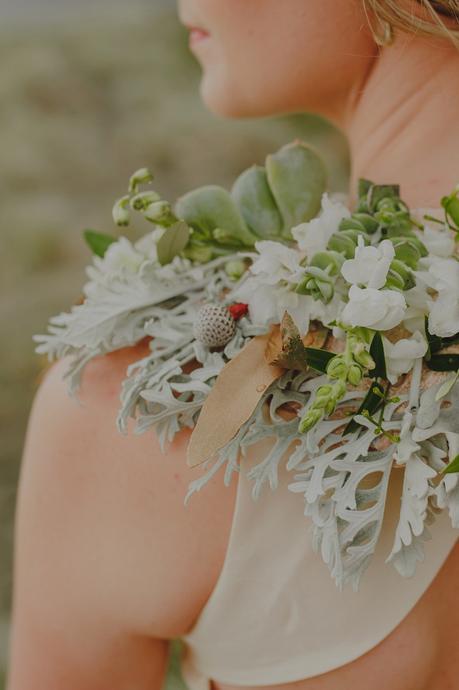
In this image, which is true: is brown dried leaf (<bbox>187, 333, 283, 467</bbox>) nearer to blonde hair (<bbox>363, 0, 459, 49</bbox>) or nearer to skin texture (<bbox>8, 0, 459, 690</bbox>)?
skin texture (<bbox>8, 0, 459, 690</bbox>)

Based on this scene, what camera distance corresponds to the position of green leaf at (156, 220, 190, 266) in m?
0.99

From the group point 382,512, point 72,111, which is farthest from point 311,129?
point 382,512

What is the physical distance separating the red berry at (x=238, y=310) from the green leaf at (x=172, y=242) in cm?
11

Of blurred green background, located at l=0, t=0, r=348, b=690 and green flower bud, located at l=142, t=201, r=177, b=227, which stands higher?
green flower bud, located at l=142, t=201, r=177, b=227

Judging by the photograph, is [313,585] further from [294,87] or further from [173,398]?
[294,87]

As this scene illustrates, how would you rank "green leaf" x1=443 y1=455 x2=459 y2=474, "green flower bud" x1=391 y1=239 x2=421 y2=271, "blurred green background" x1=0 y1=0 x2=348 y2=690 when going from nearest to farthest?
"green leaf" x1=443 y1=455 x2=459 y2=474 → "green flower bud" x1=391 y1=239 x2=421 y2=271 → "blurred green background" x1=0 y1=0 x2=348 y2=690

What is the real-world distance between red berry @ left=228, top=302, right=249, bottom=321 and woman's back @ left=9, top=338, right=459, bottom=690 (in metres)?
0.13

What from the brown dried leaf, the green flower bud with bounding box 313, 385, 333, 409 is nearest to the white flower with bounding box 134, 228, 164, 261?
the brown dried leaf

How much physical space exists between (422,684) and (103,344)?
0.49 metres

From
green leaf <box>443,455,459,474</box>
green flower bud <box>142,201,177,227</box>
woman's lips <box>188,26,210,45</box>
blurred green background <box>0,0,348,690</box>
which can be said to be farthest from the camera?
blurred green background <box>0,0,348,690</box>

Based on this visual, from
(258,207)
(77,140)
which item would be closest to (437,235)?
(258,207)

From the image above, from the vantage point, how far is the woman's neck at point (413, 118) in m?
1.02

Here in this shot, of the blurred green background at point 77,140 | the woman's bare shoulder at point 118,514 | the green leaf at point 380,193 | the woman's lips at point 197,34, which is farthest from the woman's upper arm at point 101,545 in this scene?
the blurred green background at point 77,140

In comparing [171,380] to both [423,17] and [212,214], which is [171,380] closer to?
[212,214]
